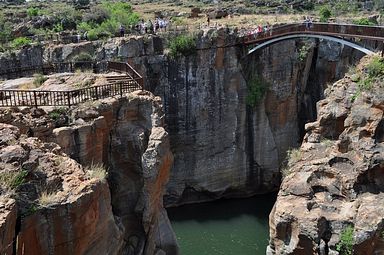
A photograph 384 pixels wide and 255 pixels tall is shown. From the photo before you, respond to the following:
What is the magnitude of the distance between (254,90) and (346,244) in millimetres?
17048

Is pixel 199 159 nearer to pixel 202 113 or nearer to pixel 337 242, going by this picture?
pixel 202 113

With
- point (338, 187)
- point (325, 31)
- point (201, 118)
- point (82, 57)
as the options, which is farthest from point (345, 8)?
point (338, 187)

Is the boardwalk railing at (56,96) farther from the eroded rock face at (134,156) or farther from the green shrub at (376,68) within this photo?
the green shrub at (376,68)

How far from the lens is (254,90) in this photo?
28984 millimetres

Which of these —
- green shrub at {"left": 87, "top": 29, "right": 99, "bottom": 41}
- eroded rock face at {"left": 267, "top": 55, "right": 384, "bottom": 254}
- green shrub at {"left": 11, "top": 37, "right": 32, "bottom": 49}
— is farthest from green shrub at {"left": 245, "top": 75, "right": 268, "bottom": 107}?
green shrub at {"left": 11, "top": 37, "right": 32, "bottom": 49}

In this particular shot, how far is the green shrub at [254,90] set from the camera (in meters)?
29.0

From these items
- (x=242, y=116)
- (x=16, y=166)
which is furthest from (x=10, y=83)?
(x=242, y=116)

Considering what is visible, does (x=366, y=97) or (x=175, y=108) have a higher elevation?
(x=366, y=97)

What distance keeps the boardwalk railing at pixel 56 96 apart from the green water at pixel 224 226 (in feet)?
35.2

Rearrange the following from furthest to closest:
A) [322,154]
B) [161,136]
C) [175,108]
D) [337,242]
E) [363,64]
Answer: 1. [175,108]
2. [363,64]
3. [322,154]
4. [161,136]
5. [337,242]

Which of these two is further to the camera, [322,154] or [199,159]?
[199,159]

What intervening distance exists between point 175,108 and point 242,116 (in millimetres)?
4383

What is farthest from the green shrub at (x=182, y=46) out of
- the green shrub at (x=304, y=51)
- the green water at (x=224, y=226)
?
the green water at (x=224, y=226)

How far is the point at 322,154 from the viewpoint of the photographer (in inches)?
639
